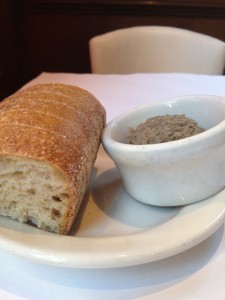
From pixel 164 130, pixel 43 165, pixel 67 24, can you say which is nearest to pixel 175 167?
pixel 164 130

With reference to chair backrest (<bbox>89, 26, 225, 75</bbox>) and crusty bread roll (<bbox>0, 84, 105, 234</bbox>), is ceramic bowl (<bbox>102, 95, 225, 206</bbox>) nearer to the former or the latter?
crusty bread roll (<bbox>0, 84, 105, 234</bbox>)

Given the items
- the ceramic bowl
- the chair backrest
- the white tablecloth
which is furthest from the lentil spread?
the chair backrest

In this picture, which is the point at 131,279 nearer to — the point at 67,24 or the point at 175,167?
the point at 175,167

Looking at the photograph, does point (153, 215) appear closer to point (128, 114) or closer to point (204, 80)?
point (128, 114)

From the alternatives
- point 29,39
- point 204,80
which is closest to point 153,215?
point 204,80

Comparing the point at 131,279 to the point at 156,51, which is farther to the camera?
the point at 156,51

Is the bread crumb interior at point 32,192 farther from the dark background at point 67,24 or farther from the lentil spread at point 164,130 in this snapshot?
the dark background at point 67,24
